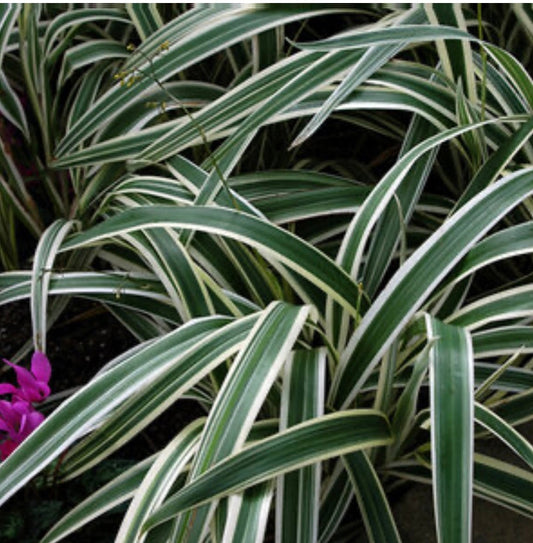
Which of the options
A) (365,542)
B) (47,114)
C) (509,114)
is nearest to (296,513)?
(365,542)

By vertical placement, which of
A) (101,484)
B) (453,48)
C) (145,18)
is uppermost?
(145,18)

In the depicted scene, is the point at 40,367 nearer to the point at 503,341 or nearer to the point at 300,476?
the point at 300,476

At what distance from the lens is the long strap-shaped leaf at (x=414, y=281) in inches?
34.6

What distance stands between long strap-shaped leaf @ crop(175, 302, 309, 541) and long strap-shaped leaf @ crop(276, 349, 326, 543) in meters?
0.06

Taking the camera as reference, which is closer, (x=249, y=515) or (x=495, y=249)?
(x=249, y=515)

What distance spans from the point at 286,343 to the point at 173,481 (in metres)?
0.18

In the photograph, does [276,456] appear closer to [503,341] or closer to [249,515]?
[249,515]

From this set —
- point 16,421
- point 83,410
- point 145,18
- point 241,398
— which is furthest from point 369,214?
point 145,18

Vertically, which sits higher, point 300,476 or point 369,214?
point 369,214

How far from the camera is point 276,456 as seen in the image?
80 cm

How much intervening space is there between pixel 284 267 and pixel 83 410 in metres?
0.30

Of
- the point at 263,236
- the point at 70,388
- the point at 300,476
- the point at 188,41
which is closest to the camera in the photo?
the point at 300,476

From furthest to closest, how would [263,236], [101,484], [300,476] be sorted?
[101,484]
[263,236]
[300,476]

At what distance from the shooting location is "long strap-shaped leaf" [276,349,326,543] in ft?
2.74
